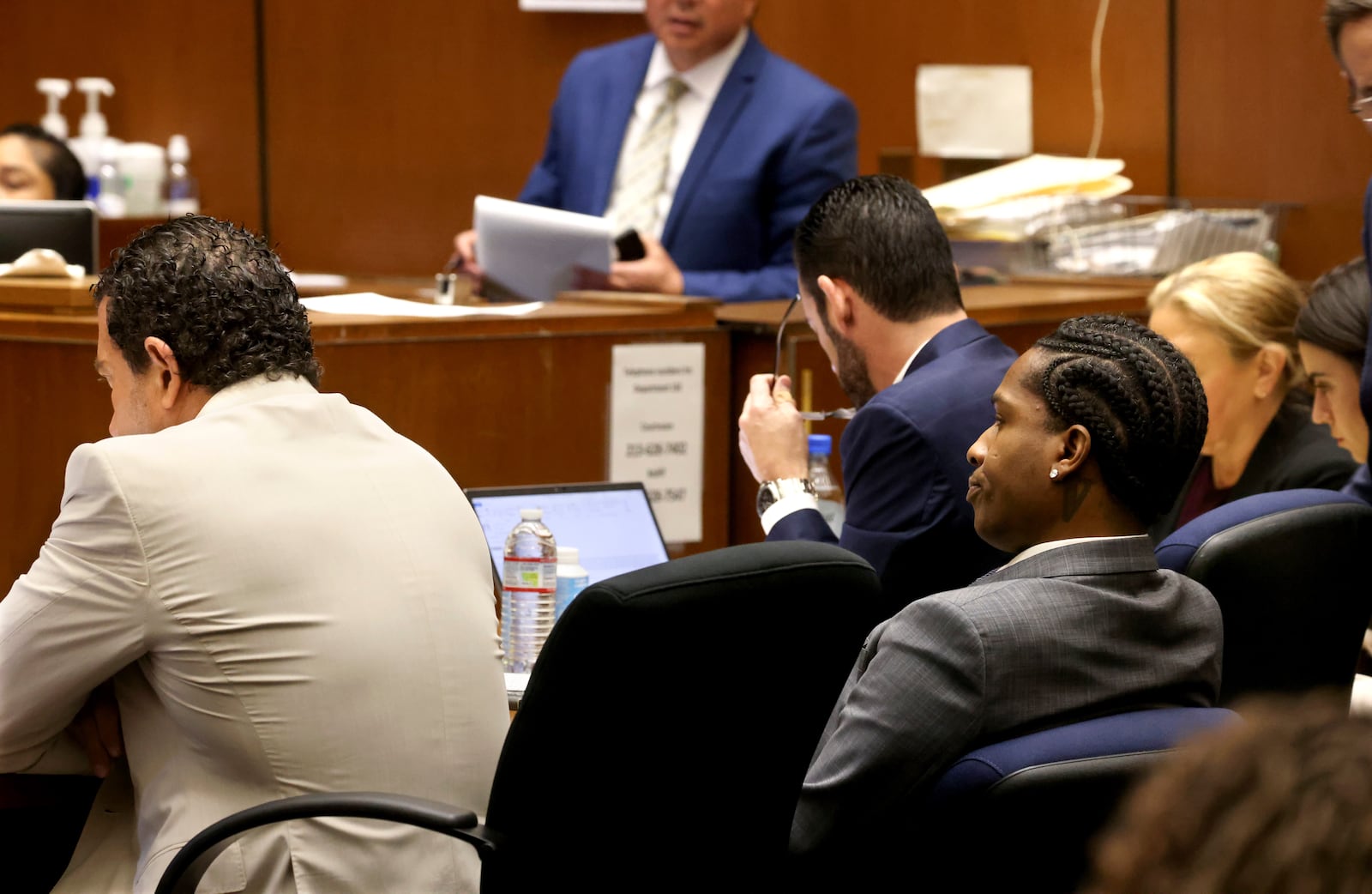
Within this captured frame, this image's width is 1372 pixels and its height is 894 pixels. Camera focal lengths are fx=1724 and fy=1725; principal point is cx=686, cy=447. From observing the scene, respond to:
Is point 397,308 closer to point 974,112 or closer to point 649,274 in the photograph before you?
point 649,274

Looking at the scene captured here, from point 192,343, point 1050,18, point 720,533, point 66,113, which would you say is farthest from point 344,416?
point 66,113

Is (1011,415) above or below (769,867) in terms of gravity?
above

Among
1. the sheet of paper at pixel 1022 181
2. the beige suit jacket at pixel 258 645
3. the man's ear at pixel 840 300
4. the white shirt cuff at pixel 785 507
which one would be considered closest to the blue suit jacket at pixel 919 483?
the white shirt cuff at pixel 785 507

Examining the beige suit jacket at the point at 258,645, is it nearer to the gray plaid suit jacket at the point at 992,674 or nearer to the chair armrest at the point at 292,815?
the chair armrest at the point at 292,815

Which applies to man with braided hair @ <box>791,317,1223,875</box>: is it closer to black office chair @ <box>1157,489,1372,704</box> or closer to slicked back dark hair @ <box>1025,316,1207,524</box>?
slicked back dark hair @ <box>1025,316,1207,524</box>

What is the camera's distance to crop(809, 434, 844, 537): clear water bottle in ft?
9.55

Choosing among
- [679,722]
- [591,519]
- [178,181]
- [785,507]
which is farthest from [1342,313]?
[178,181]

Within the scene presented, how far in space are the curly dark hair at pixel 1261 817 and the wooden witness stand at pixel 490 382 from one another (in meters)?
1.62

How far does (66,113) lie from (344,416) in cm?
365

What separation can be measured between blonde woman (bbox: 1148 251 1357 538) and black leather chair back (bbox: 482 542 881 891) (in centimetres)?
162

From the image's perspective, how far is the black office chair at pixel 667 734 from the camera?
150 cm

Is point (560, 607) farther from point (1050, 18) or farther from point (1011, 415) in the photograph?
point (1050, 18)

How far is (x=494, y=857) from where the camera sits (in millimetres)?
1549

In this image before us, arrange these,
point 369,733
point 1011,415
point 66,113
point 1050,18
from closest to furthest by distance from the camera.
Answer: point 369,733 < point 1011,415 < point 1050,18 < point 66,113
